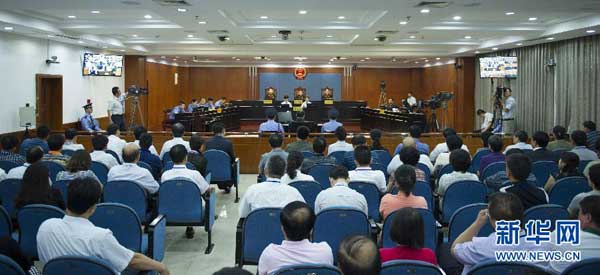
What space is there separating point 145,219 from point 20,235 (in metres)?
1.45

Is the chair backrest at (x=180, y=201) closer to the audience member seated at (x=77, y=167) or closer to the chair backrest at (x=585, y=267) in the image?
the audience member seated at (x=77, y=167)

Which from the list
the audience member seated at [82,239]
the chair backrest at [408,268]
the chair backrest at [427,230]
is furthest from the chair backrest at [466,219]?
the audience member seated at [82,239]

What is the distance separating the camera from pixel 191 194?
5449 mm

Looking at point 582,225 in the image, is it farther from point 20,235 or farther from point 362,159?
point 20,235

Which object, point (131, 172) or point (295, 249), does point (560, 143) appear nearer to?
point (131, 172)

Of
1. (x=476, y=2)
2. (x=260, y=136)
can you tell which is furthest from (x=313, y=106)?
(x=476, y=2)

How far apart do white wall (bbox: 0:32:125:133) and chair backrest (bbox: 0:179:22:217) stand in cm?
846

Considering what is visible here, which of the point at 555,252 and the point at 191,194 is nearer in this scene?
the point at 555,252

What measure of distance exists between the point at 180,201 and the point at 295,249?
2.76 meters

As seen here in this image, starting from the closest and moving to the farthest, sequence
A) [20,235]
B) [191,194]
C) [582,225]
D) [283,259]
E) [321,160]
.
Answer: [283,259] < [582,225] < [20,235] < [191,194] < [321,160]

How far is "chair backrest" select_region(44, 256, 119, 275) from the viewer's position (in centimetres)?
270

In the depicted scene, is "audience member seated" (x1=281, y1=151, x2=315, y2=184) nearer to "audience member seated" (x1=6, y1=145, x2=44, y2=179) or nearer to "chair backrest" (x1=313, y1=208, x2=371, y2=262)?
"chair backrest" (x1=313, y1=208, x2=371, y2=262)

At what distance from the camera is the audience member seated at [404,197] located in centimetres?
424

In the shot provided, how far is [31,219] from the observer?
4.04 meters
